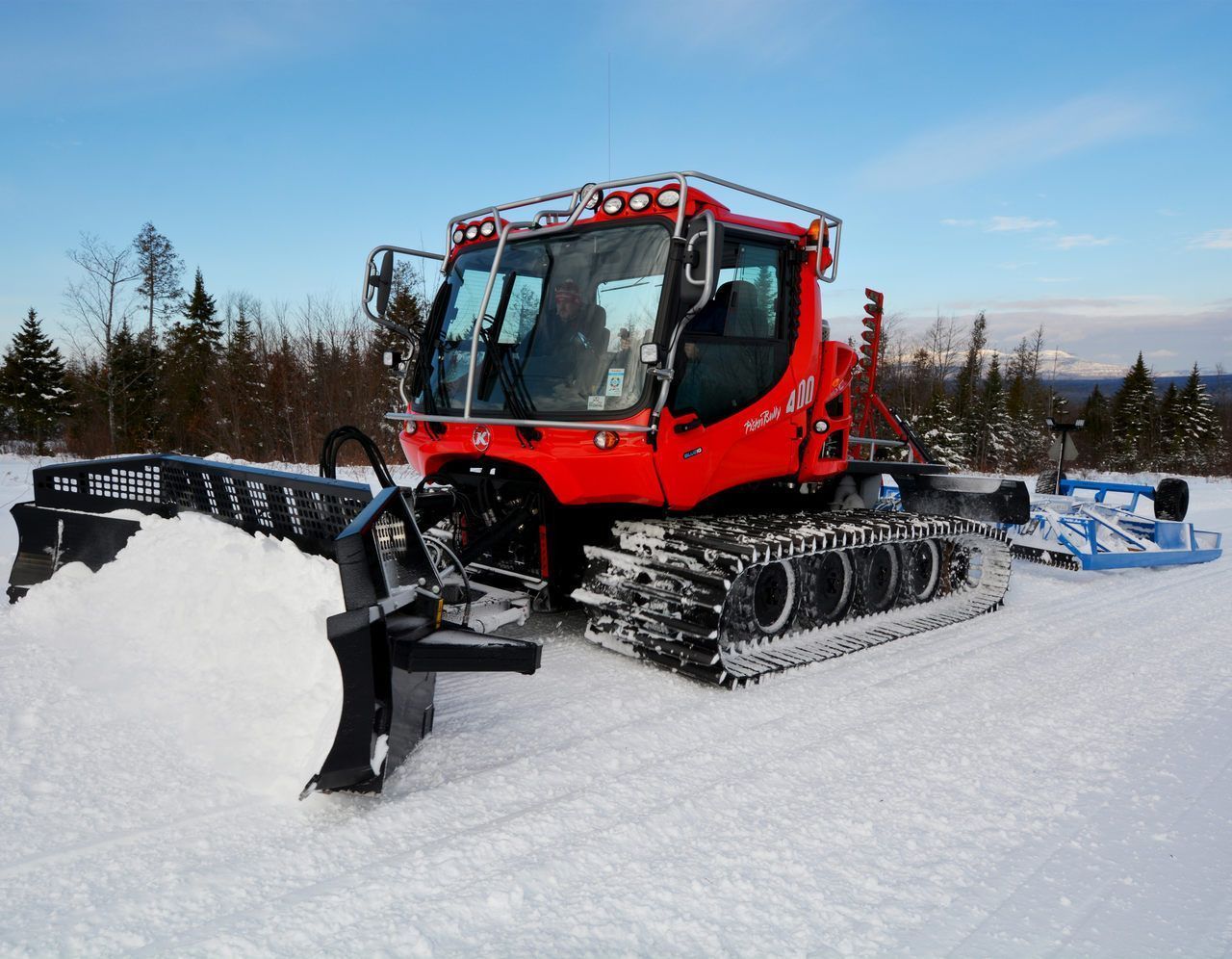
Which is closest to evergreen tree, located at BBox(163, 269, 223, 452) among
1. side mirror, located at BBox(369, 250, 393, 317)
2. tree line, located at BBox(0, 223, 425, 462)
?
tree line, located at BBox(0, 223, 425, 462)

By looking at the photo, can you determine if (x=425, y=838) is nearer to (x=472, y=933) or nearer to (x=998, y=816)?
(x=472, y=933)

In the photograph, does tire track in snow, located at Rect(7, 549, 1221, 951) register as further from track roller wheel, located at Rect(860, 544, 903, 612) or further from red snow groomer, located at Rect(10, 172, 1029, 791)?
track roller wheel, located at Rect(860, 544, 903, 612)

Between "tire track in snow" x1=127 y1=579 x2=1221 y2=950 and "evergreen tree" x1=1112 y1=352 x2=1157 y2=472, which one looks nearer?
"tire track in snow" x1=127 y1=579 x2=1221 y2=950

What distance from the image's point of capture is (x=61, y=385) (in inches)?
1423

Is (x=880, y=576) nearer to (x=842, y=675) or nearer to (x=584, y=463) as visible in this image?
(x=842, y=675)

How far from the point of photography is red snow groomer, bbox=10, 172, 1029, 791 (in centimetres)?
407

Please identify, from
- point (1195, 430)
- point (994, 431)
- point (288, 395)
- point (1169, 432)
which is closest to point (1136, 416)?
point (1169, 432)

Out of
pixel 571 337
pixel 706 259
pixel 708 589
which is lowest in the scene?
pixel 708 589

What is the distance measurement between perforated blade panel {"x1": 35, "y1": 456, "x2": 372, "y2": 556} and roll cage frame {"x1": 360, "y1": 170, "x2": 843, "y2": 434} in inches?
49.4

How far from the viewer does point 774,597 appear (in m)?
4.94

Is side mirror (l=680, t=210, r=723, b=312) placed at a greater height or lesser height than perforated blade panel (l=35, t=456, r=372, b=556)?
greater

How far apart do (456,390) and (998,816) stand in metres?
3.55

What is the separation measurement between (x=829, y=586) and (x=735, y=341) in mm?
1748

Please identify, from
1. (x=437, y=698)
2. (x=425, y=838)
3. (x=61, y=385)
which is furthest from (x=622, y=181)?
(x=61, y=385)
